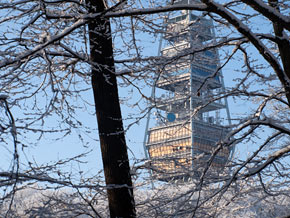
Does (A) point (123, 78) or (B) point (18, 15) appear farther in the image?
(A) point (123, 78)

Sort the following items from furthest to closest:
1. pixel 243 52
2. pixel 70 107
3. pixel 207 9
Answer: pixel 70 107, pixel 243 52, pixel 207 9

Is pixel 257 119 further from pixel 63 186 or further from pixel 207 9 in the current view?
pixel 63 186

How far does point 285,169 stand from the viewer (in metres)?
7.69

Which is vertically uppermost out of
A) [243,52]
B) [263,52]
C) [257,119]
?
[243,52]

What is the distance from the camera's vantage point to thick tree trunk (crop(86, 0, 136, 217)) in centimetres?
691

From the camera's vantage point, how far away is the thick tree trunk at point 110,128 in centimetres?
691

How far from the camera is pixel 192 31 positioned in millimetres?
8984

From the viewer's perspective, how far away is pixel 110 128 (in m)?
7.17

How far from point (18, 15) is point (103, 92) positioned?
1.66 metres

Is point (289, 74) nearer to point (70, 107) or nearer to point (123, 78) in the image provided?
point (123, 78)

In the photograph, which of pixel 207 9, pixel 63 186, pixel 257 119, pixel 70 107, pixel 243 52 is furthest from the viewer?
pixel 70 107

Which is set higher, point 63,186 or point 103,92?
point 103,92

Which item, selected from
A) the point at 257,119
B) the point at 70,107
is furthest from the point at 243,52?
the point at 70,107

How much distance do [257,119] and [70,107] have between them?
3.34 meters
